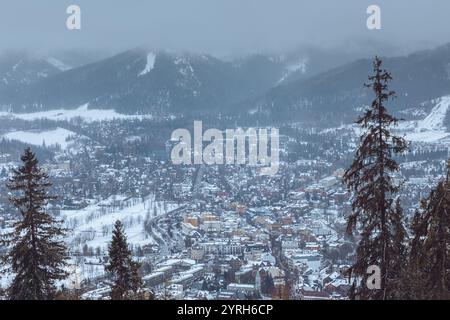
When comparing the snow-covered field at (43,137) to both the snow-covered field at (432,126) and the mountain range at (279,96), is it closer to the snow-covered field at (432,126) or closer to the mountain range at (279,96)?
the mountain range at (279,96)

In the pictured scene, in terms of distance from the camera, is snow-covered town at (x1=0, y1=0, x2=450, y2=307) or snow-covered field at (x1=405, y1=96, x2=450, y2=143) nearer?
snow-covered town at (x1=0, y1=0, x2=450, y2=307)

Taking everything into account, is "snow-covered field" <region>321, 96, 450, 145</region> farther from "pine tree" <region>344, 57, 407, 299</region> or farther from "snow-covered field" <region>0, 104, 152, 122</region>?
"pine tree" <region>344, 57, 407, 299</region>

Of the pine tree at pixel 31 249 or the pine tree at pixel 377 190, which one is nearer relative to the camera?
the pine tree at pixel 377 190

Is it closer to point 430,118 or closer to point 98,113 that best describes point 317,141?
point 430,118

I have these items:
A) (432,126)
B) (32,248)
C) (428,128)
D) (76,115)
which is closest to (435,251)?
(32,248)

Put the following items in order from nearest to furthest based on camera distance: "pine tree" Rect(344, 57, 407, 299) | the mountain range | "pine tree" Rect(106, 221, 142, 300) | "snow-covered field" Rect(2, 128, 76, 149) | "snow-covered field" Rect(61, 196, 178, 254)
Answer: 1. "pine tree" Rect(344, 57, 407, 299)
2. "pine tree" Rect(106, 221, 142, 300)
3. "snow-covered field" Rect(61, 196, 178, 254)
4. "snow-covered field" Rect(2, 128, 76, 149)
5. the mountain range

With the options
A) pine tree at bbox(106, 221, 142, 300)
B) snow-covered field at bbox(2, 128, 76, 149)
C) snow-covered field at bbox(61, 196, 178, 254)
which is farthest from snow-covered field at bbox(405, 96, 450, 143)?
pine tree at bbox(106, 221, 142, 300)

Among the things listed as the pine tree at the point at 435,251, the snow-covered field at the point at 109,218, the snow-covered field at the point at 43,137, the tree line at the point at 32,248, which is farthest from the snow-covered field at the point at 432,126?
the tree line at the point at 32,248
